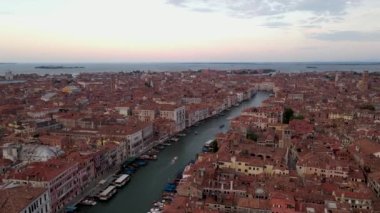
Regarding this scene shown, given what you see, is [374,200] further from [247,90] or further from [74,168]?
[247,90]

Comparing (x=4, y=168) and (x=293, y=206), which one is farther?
(x=4, y=168)

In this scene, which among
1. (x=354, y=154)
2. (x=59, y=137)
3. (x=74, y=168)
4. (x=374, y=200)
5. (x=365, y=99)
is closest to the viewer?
(x=374, y=200)

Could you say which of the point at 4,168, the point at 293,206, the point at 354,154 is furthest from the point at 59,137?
the point at 354,154

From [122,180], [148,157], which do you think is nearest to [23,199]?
[122,180]

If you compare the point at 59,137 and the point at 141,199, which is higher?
the point at 59,137

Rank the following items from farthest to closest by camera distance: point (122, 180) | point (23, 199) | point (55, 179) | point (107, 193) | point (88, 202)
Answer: point (122, 180) < point (107, 193) < point (88, 202) < point (55, 179) < point (23, 199)

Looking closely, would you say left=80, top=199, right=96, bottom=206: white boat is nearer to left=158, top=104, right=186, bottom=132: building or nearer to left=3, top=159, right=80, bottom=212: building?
left=3, top=159, right=80, bottom=212: building

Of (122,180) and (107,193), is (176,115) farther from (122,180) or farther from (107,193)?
(107,193)
